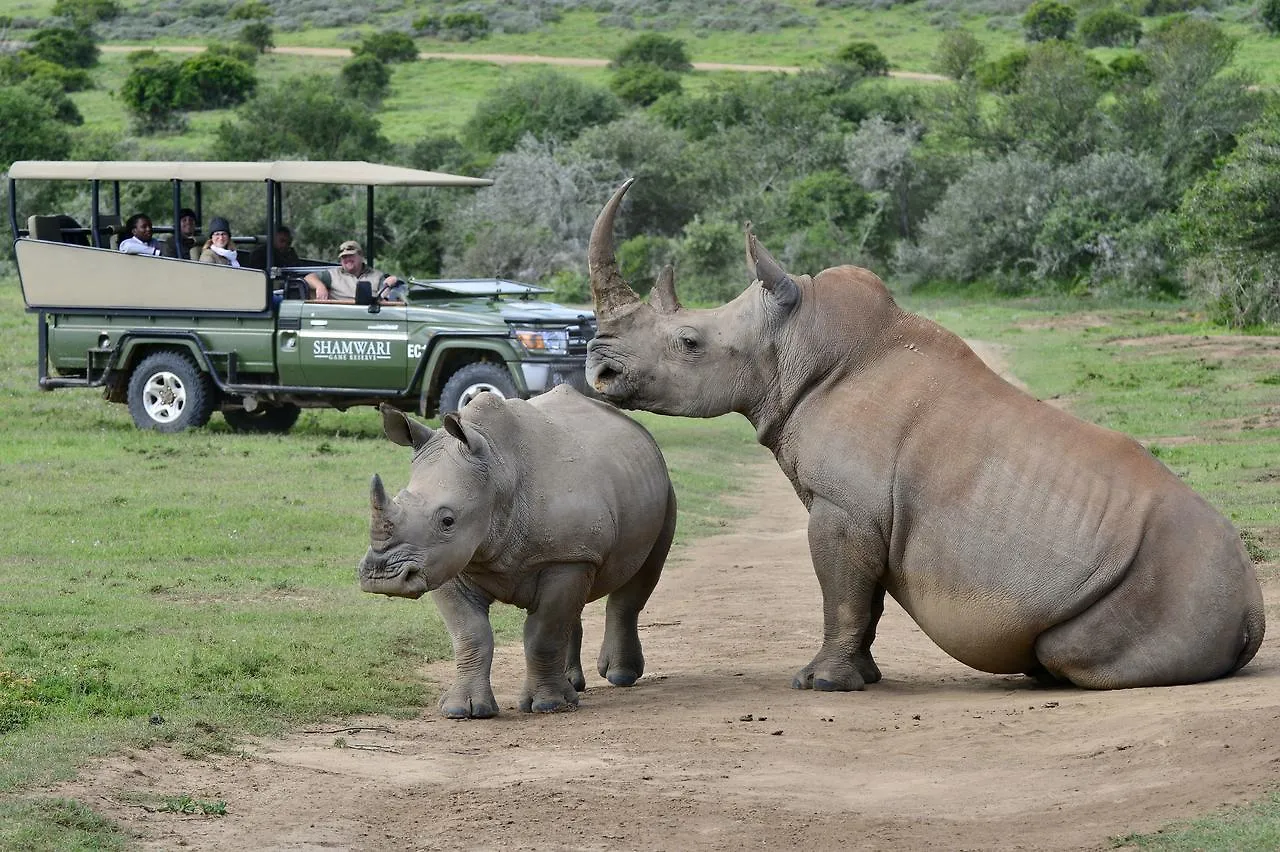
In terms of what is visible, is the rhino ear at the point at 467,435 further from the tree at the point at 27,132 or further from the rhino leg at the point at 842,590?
the tree at the point at 27,132

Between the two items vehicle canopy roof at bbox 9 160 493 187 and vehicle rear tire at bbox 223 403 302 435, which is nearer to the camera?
vehicle canopy roof at bbox 9 160 493 187

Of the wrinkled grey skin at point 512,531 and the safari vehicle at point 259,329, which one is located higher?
the wrinkled grey skin at point 512,531

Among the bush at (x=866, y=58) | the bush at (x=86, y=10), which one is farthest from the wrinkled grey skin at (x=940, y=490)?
the bush at (x=86, y=10)

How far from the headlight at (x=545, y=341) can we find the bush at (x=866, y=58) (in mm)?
47345

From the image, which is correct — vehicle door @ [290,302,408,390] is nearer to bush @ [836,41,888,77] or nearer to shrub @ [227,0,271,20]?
bush @ [836,41,888,77]

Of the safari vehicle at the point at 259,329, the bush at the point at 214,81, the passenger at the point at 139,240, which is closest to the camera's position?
the safari vehicle at the point at 259,329

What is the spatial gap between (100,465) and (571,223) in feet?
85.7

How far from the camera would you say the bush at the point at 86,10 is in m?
77.4

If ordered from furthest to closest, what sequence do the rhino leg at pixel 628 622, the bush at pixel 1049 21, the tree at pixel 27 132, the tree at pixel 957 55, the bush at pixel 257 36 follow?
the bush at pixel 1049 21 < the bush at pixel 257 36 < the tree at pixel 957 55 < the tree at pixel 27 132 < the rhino leg at pixel 628 622


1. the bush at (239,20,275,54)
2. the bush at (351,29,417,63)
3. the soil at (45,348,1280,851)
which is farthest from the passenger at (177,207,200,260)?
the bush at (239,20,275,54)

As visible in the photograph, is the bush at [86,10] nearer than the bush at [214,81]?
No

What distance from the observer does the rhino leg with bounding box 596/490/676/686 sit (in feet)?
30.5

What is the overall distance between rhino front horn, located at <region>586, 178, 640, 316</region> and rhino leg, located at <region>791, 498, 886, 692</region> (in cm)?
141

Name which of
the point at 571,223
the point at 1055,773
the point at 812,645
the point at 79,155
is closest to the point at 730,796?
the point at 1055,773
